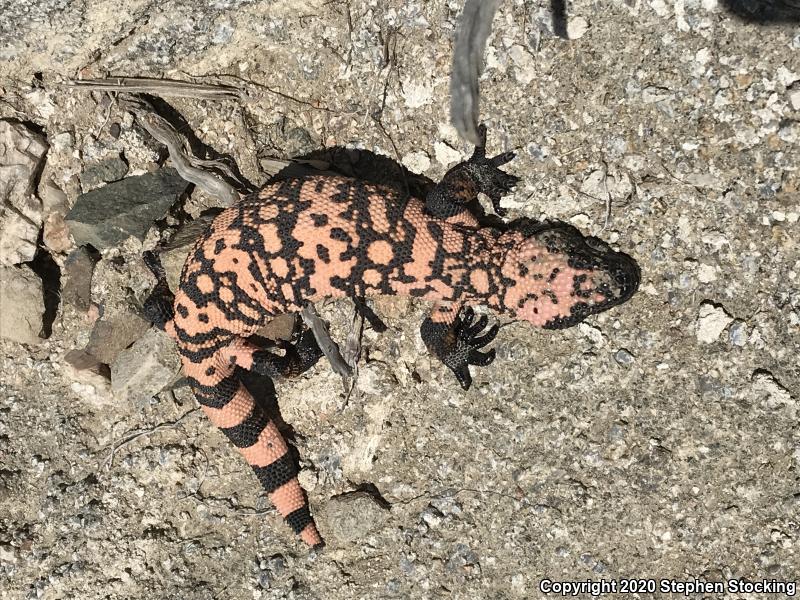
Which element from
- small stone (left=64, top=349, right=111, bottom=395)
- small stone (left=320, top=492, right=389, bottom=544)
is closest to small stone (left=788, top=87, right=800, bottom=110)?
small stone (left=320, top=492, right=389, bottom=544)

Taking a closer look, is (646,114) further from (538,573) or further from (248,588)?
(248,588)

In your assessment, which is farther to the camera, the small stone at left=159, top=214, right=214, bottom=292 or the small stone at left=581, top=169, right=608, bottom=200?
the small stone at left=159, top=214, right=214, bottom=292

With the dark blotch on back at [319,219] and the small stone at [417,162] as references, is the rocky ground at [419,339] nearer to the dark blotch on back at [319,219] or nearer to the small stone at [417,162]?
the small stone at [417,162]

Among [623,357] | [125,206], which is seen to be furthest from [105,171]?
[623,357]

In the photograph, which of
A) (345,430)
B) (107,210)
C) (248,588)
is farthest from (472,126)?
(248,588)

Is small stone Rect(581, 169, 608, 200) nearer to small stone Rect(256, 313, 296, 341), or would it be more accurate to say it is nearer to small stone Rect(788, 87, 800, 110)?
small stone Rect(788, 87, 800, 110)

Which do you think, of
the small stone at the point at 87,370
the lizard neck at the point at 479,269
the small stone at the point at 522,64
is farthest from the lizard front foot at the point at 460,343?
the small stone at the point at 87,370
